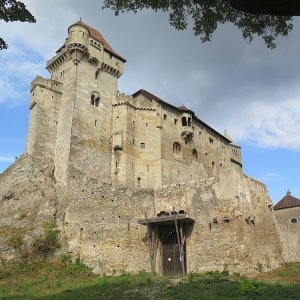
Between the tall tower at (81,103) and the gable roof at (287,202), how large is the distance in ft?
80.3

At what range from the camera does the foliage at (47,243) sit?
27859 millimetres

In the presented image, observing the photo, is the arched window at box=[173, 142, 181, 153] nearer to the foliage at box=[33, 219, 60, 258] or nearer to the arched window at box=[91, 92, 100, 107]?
the arched window at box=[91, 92, 100, 107]

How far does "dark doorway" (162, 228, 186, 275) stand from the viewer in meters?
27.7

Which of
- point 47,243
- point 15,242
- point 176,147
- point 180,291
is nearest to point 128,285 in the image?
point 180,291

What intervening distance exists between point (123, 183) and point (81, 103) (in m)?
9.31

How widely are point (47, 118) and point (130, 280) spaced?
21.2 metres

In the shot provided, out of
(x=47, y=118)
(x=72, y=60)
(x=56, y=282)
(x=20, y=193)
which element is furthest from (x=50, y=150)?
(x=56, y=282)

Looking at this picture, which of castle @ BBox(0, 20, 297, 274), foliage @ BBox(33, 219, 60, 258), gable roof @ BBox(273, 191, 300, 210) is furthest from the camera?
gable roof @ BBox(273, 191, 300, 210)

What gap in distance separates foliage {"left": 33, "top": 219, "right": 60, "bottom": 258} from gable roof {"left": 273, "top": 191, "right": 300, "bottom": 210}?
31.8m

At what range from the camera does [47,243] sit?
28.3 m

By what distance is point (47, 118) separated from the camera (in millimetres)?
38906

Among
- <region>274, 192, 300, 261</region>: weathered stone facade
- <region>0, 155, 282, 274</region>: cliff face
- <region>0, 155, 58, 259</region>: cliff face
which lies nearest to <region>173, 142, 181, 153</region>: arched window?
<region>274, 192, 300, 261</region>: weathered stone facade

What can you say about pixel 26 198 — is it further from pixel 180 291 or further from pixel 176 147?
pixel 180 291

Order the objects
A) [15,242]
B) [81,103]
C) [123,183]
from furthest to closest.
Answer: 1. [81,103]
2. [123,183]
3. [15,242]
